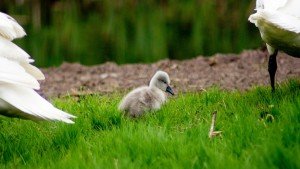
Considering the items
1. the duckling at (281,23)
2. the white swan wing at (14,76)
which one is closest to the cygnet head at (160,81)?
the duckling at (281,23)

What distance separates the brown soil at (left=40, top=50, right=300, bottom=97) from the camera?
8664 millimetres

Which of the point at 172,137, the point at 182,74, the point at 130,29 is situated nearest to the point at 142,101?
the point at 172,137

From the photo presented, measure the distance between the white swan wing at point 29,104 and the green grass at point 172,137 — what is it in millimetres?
285

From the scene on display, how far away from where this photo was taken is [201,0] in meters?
22.3

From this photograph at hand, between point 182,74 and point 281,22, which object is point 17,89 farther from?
point 182,74

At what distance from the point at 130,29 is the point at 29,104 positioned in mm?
12925

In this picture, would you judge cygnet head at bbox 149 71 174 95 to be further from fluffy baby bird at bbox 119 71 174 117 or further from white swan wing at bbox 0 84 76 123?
white swan wing at bbox 0 84 76 123

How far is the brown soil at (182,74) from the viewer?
8.66 m

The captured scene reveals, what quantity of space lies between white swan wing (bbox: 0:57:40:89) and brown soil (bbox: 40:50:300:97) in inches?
123

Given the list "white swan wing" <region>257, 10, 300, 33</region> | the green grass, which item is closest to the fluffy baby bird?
the green grass

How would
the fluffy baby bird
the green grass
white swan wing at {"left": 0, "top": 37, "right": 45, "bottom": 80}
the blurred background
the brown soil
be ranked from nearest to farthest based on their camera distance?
the green grass
white swan wing at {"left": 0, "top": 37, "right": 45, "bottom": 80}
the fluffy baby bird
the brown soil
the blurred background

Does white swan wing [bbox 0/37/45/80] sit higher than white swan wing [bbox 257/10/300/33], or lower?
lower

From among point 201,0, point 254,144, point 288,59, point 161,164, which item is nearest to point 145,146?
point 161,164

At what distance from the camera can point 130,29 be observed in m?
17.7
